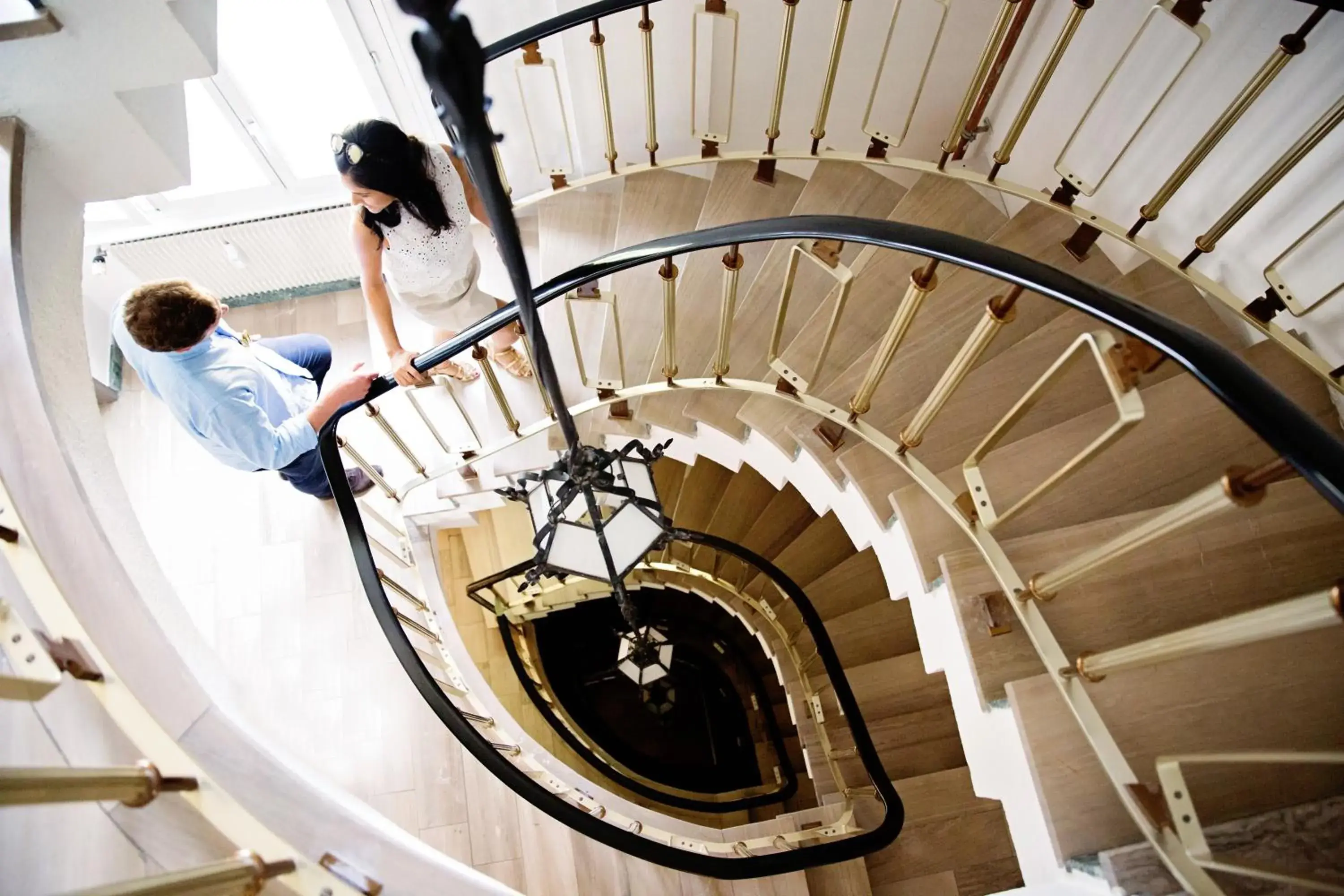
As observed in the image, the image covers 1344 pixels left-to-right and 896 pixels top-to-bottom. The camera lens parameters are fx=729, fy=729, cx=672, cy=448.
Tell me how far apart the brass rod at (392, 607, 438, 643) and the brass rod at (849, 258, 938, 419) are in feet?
6.31

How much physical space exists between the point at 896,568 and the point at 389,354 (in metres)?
1.92

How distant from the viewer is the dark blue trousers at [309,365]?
126 inches

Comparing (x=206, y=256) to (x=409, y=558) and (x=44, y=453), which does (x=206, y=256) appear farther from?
(x=44, y=453)

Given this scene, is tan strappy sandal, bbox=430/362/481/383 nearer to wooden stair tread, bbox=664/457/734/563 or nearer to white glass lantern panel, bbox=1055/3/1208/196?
wooden stair tread, bbox=664/457/734/563

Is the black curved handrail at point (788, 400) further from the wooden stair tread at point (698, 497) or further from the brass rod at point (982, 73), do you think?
the wooden stair tread at point (698, 497)

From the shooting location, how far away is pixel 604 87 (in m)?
2.90

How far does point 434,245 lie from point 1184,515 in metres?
2.32

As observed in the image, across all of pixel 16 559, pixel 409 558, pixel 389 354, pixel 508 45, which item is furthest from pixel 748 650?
pixel 16 559

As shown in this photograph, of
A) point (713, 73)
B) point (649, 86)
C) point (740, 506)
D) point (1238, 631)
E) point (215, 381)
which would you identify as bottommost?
point (1238, 631)

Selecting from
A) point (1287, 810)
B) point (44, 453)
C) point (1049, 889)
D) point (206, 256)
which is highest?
point (206, 256)

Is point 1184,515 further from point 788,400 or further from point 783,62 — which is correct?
point 783,62

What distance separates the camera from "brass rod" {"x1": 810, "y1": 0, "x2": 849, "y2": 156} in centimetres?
246

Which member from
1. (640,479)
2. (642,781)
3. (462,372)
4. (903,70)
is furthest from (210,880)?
(642,781)

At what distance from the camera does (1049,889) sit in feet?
5.86
